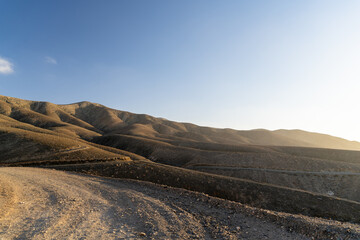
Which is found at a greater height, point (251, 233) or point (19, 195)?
point (251, 233)

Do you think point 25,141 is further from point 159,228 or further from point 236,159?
point 236,159

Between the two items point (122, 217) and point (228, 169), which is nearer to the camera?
point (122, 217)

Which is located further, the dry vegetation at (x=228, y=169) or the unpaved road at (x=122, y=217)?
the dry vegetation at (x=228, y=169)

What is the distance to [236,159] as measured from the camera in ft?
224

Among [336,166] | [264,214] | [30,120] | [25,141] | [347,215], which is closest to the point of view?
[264,214]

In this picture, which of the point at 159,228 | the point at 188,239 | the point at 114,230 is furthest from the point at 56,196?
the point at 188,239

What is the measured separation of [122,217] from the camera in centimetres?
1177

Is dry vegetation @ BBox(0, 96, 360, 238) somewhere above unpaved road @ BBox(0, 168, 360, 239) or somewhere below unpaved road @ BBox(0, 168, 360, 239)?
below

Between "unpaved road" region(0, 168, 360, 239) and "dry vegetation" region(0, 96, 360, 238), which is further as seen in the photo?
"dry vegetation" region(0, 96, 360, 238)

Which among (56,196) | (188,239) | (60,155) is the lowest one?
(60,155)

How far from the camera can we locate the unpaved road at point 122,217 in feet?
31.4

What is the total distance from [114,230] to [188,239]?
3680mm

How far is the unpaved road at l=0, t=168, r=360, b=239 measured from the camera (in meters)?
9.57

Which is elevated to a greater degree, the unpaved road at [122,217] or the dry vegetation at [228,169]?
the unpaved road at [122,217]
